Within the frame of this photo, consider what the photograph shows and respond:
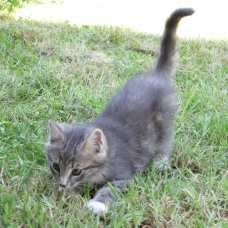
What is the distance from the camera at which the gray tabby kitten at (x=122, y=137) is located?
8.82 ft

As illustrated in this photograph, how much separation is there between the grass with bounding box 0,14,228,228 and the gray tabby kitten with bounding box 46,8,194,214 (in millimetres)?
127

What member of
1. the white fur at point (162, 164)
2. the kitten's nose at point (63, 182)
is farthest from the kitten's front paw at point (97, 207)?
the white fur at point (162, 164)

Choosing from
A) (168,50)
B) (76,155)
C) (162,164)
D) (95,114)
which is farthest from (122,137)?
(168,50)

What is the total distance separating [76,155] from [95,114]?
53.3 inches

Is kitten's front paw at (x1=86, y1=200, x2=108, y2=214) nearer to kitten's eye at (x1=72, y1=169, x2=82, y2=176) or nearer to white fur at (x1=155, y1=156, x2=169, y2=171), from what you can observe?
kitten's eye at (x1=72, y1=169, x2=82, y2=176)

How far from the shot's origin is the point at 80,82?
181 inches

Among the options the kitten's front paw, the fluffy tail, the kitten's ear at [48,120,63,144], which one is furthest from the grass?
the fluffy tail

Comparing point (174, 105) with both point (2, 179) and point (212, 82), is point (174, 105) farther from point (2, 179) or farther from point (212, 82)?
point (2, 179)

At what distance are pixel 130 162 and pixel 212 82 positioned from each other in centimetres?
238

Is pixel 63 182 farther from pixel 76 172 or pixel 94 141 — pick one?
pixel 94 141

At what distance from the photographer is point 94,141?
2730 millimetres

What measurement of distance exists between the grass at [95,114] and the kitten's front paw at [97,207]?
0.05 metres

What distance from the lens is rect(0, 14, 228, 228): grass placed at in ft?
7.88

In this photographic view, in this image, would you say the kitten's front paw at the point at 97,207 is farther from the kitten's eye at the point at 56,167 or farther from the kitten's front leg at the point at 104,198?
the kitten's eye at the point at 56,167
